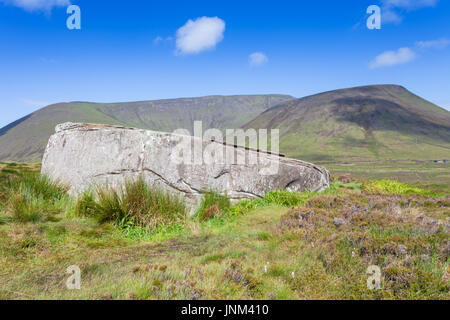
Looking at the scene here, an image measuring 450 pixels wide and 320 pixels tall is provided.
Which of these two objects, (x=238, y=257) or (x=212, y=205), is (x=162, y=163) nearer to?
(x=212, y=205)

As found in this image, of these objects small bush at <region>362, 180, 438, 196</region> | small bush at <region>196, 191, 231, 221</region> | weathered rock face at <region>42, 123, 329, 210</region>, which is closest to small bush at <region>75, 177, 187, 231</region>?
small bush at <region>196, 191, 231, 221</region>

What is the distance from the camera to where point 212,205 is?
706 cm

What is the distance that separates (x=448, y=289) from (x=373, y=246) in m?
1.12

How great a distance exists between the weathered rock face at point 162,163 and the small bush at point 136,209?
1.07 metres

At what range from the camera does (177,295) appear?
2.88 m

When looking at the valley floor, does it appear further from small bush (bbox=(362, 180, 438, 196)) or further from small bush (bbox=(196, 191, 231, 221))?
small bush (bbox=(362, 180, 438, 196))

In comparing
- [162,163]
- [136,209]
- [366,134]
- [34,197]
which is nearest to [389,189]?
[162,163]

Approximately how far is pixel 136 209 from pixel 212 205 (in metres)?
1.91

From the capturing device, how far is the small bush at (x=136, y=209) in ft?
20.0

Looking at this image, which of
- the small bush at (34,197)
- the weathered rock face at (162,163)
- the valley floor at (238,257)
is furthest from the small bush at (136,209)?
the weathered rock face at (162,163)
